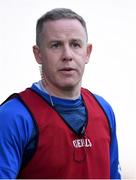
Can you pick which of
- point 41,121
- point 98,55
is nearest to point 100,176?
point 41,121

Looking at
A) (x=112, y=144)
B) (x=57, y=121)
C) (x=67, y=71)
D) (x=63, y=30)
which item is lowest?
(x=112, y=144)

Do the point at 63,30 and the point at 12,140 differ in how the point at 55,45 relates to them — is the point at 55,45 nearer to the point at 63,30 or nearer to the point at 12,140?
the point at 63,30

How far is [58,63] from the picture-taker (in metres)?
1.16

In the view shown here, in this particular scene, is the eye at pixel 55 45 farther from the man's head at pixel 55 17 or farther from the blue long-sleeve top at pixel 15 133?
the blue long-sleeve top at pixel 15 133

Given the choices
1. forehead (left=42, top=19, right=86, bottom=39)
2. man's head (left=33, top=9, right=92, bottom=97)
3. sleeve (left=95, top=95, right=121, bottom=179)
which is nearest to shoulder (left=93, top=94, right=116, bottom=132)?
sleeve (left=95, top=95, right=121, bottom=179)

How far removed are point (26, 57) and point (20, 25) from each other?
18 centimetres

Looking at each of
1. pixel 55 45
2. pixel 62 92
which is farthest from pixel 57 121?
pixel 55 45

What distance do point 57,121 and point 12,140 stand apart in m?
0.14

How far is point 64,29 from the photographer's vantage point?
116 cm

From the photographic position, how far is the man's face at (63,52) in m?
1.16

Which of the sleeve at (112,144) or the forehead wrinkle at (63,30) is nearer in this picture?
the forehead wrinkle at (63,30)

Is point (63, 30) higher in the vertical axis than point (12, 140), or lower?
higher

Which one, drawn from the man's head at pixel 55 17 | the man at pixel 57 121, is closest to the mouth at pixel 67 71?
the man at pixel 57 121

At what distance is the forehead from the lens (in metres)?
1.16
